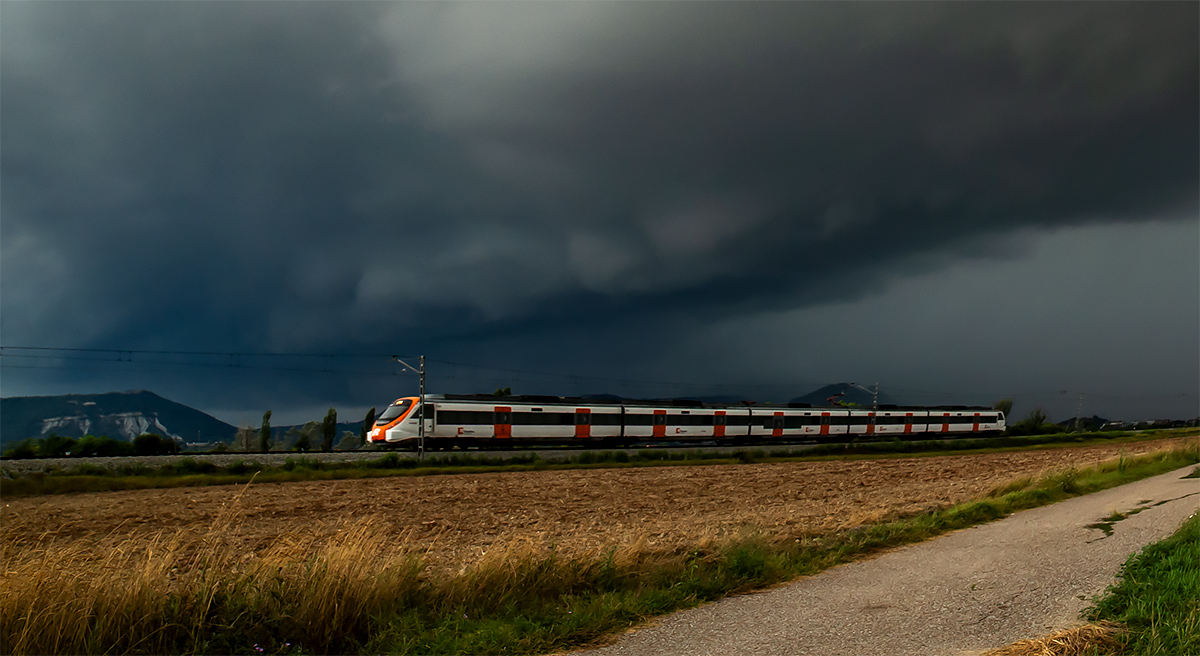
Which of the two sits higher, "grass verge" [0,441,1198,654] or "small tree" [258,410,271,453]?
"grass verge" [0,441,1198,654]

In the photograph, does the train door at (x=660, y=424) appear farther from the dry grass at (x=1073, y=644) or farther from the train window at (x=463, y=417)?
the dry grass at (x=1073, y=644)

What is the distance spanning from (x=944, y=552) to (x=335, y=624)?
9.81m

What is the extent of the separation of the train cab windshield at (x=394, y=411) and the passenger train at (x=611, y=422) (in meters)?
0.08

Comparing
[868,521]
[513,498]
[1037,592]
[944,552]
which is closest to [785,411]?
[513,498]

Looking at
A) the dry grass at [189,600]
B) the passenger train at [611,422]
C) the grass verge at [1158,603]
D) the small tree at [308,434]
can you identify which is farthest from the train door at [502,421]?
the grass verge at [1158,603]

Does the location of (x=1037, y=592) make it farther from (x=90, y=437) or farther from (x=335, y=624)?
(x=90, y=437)

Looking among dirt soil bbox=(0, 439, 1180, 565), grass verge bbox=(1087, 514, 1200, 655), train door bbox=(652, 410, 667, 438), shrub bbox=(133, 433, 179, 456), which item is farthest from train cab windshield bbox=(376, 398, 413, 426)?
grass verge bbox=(1087, 514, 1200, 655)

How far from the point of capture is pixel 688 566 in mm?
9656

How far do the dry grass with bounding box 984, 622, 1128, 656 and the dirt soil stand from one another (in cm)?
545

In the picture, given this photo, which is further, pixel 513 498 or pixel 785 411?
pixel 785 411

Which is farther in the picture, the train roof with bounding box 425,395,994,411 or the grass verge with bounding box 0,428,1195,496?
the train roof with bounding box 425,395,994,411

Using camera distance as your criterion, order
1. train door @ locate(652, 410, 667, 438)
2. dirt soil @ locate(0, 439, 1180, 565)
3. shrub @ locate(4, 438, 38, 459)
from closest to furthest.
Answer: dirt soil @ locate(0, 439, 1180, 565) < shrub @ locate(4, 438, 38, 459) < train door @ locate(652, 410, 667, 438)

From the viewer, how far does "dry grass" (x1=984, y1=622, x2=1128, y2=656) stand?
562cm

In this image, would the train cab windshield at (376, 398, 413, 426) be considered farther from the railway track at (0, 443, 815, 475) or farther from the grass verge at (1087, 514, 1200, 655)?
the grass verge at (1087, 514, 1200, 655)
